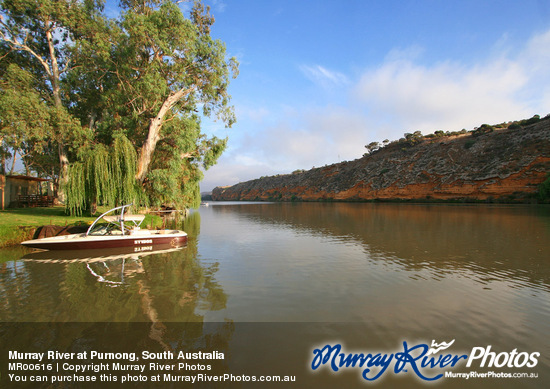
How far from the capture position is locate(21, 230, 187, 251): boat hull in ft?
45.1

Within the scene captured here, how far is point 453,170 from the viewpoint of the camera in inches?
2255

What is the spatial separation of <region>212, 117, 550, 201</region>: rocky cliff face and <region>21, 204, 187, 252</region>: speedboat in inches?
2280

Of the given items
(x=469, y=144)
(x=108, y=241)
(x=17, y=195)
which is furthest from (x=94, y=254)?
(x=469, y=144)

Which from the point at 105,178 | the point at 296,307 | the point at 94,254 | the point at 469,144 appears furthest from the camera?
the point at 469,144

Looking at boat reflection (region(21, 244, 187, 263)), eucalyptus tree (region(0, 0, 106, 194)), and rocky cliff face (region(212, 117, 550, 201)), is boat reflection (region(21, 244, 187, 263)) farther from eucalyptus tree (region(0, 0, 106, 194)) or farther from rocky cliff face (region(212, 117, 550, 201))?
rocky cliff face (region(212, 117, 550, 201))

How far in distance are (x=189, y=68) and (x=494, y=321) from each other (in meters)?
27.6

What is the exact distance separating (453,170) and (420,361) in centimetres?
6491

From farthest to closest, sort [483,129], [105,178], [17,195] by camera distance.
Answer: [483,129]
[17,195]
[105,178]

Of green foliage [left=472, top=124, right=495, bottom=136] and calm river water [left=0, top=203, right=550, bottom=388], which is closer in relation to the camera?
calm river water [left=0, top=203, right=550, bottom=388]

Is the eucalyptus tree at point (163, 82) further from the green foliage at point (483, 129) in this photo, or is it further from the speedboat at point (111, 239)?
the green foliage at point (483, 129)

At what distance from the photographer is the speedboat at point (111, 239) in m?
13.8

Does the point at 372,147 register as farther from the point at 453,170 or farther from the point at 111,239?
the point at 111,239

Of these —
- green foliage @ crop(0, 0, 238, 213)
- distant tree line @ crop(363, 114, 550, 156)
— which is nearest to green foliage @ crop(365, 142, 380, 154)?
distant tree line @ crop(363, 114, 550, 156)

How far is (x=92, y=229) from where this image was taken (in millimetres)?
15008
